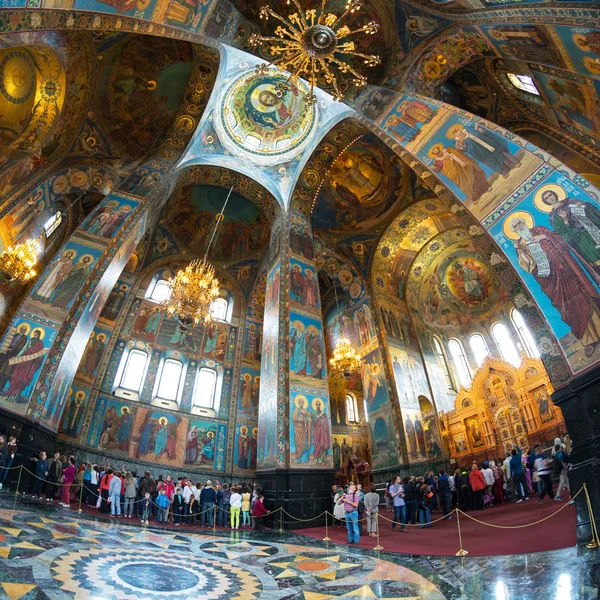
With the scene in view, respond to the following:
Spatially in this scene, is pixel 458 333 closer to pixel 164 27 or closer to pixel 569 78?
pixel 569 78

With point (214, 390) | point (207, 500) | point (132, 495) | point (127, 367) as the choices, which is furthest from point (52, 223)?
point (207, 500)

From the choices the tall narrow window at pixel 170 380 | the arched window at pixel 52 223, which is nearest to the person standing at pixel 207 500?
the tall narrow window at pixel 170 380

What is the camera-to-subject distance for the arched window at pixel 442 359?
15352 mm

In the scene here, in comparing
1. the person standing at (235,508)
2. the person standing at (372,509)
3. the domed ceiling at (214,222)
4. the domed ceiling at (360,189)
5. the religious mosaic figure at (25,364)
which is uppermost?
the domed ceiling at (214,222)

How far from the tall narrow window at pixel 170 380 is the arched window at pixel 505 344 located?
12.7 metres

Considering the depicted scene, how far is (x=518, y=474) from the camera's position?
8.32 meters

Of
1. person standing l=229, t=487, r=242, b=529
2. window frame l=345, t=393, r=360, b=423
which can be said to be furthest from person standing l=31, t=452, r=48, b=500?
window frame l=345, t=393, r=360, b=423

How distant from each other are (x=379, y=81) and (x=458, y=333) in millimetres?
10462

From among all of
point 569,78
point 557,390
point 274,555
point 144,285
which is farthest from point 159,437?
point 569,78

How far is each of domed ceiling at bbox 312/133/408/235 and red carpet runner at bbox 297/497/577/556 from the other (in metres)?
10.4

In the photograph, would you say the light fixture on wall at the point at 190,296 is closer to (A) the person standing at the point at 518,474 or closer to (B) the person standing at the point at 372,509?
(B) the person standing at the point at 372,509

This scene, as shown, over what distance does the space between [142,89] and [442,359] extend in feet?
48.7

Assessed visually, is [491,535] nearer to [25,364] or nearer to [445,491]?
[445,491]

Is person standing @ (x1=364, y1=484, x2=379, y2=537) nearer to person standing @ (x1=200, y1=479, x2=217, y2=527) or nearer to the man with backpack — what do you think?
the man with backpack
